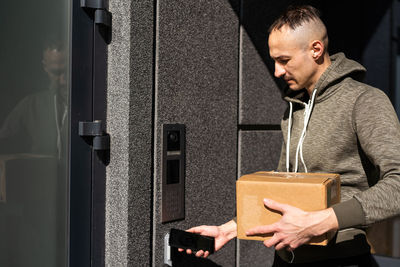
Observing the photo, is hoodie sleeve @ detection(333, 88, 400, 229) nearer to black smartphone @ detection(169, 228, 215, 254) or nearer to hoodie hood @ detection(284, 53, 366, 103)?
hoodie hood @ detection(284, 53, 366, 103)

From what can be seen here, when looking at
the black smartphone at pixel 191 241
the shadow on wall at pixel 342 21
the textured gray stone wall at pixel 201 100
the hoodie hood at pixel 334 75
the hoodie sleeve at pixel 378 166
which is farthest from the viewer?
the shadow on wall at pixel 342 21

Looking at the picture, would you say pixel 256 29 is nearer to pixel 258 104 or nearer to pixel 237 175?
pixel 258 104

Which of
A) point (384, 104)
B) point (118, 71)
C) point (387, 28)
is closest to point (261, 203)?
point (384, 104)

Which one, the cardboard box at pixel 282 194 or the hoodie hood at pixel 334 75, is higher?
the hoodie hood at pixel 334 75

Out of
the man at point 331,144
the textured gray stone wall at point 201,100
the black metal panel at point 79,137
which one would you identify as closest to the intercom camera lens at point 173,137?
the textured gray stone wall at point 201,100

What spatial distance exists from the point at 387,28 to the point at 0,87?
3.12 metres

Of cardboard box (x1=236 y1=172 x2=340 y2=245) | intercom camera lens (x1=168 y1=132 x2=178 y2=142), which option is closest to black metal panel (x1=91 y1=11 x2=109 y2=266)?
intercom camera lens (x1=168 y1=132 x2=178 y2=142)

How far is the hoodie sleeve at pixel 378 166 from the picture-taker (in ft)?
4.45

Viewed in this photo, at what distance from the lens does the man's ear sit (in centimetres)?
164

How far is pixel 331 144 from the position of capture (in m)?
1.57

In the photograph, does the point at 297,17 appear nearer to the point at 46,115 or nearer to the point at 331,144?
the point at 331,144

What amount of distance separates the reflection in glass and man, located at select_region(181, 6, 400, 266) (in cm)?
62

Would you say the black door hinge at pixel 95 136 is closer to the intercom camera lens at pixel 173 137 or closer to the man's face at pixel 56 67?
the man's face at pixel 56 67

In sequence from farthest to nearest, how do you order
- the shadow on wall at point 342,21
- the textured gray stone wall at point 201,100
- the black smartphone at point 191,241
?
the shadow on wall at point 342,21 → the textured gray stone wall at point 201,100 → the black smartphone at point 191,241
